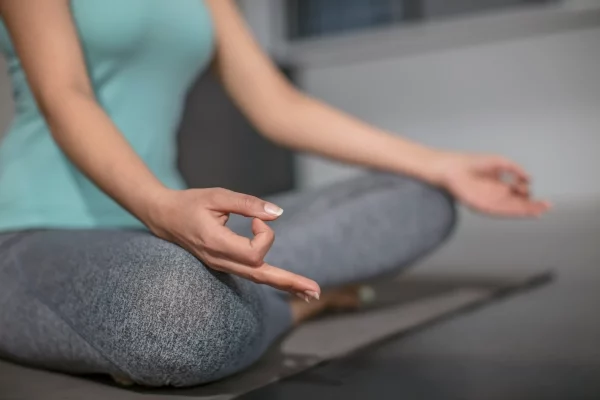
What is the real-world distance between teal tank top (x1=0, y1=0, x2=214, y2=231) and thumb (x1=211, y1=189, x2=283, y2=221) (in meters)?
0.29

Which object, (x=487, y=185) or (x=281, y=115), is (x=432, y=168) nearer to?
(x=487, y=185)

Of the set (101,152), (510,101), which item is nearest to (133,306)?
(101,152)

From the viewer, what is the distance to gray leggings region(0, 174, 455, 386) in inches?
24.0

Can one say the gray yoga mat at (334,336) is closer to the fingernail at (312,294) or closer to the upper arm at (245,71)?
the fingernail at (312,294)

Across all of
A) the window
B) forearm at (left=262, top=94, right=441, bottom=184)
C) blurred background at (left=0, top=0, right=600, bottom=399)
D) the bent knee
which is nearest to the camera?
the bent knee

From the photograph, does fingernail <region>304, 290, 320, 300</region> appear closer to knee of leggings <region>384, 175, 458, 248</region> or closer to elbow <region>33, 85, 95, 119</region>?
elbow <region>33, 85, 95, 119</region>

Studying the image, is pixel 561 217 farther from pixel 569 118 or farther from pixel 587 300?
pixel 587 300

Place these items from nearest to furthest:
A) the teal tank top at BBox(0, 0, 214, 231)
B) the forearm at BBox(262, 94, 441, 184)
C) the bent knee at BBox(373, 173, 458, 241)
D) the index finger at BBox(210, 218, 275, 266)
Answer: the index finger at BBox(210, 218, 275, 266), the teal tank top at BBox(0, 0, 214, 231), the bent knee at BBox(373, 173, 458, 241), the forearm at BBox(262, 94, 441, 184)

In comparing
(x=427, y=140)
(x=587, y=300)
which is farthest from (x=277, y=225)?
(x=427, y=140)

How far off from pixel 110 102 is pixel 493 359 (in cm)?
54

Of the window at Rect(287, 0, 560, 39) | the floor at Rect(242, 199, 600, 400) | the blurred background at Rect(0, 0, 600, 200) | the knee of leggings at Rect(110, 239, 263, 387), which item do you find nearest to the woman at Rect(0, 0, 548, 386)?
the knee of leggings at Rect(110, 239, 263, 387)

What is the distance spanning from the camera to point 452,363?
2.36ft

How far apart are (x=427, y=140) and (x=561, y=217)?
62 centimetres

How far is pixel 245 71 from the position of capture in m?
1.10
